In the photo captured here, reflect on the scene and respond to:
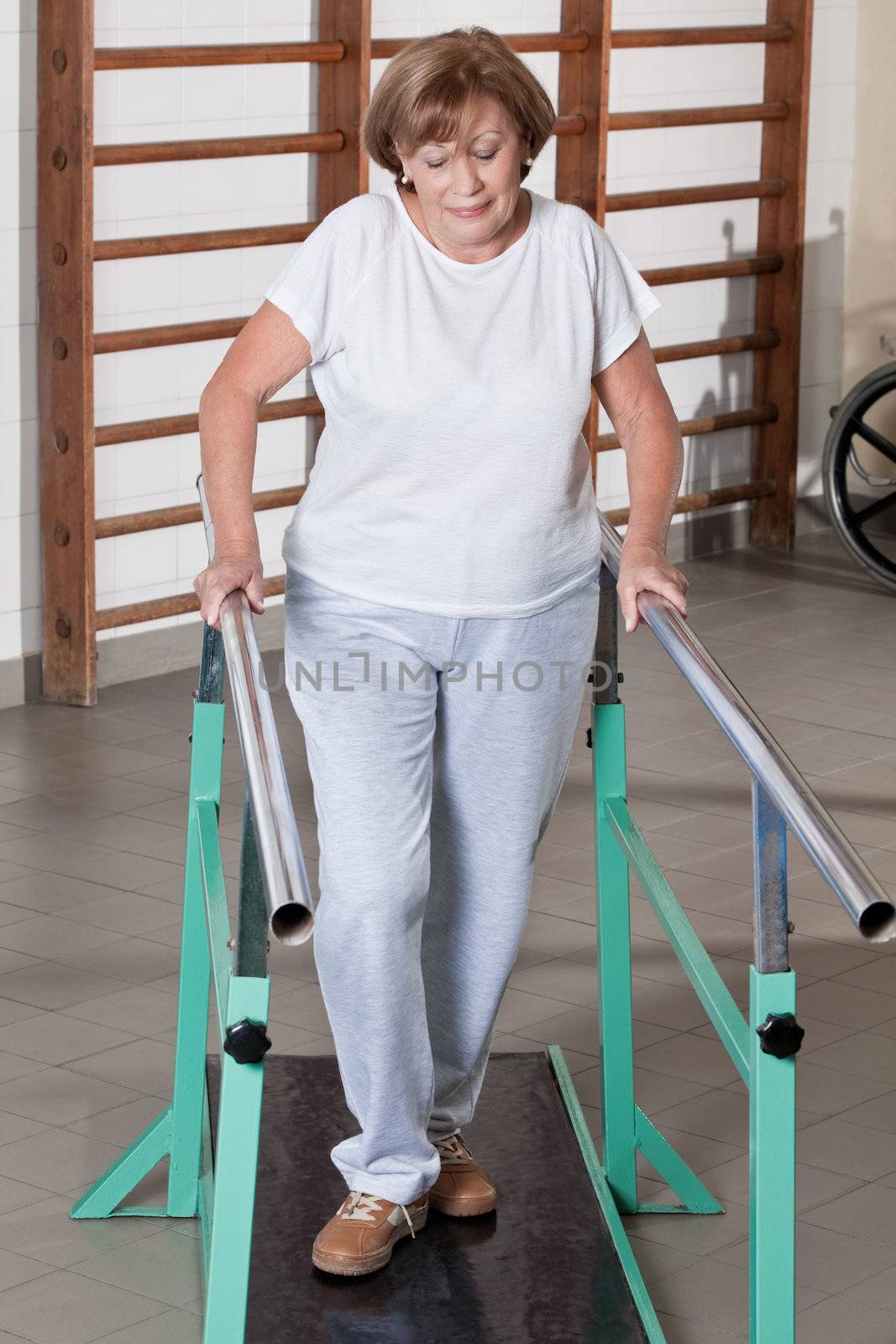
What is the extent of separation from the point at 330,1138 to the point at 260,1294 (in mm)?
419

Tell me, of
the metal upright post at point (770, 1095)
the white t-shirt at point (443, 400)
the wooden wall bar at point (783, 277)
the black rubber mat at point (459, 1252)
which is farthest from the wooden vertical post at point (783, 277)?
the metal upright post at point (770, 1095)

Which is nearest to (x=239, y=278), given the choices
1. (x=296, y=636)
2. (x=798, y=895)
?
(x=798, y=895)

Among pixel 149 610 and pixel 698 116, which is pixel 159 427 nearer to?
pixel 149 610

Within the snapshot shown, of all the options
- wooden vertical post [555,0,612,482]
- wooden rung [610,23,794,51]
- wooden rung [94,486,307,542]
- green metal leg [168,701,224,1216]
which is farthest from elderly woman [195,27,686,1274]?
wooden rung [610,23,794,51]

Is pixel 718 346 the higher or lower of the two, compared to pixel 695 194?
lower

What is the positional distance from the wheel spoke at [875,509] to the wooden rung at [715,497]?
0.42 metres

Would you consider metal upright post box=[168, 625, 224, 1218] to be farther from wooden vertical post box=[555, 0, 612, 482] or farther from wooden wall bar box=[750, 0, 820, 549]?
wooden wall bar box=[750, 0, 820, 549]

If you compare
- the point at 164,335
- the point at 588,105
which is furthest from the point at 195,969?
the point at 588,105

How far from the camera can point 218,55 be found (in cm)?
552

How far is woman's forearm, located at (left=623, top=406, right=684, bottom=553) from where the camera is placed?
2.40m

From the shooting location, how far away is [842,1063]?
3.32 meters

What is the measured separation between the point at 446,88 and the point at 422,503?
1.43 ft

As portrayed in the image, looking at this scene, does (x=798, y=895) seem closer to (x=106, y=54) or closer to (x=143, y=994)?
(x=143, y=994)

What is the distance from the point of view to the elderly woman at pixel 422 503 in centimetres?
222
